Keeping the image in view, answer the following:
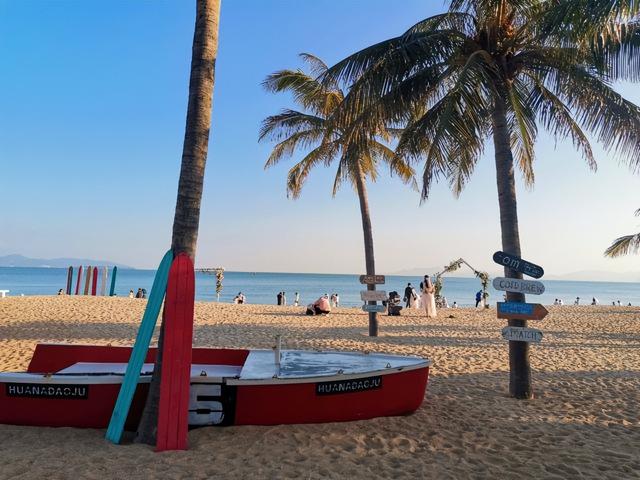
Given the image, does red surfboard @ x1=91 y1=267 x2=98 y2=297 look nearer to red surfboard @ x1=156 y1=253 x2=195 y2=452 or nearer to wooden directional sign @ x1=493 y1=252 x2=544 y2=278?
red surfboard @ x1=156 y1=253 x2=195 y2=452

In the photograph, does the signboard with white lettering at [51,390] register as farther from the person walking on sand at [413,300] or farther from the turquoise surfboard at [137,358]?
the person walking on sand at [413,300]

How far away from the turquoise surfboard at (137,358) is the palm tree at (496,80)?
4.12 meters

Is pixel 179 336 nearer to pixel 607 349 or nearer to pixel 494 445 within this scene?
pixel 494 445

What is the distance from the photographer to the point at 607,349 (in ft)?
36.7

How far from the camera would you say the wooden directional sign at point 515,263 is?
6156mm

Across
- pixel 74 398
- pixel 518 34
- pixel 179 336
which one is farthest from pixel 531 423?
pixel 518 34

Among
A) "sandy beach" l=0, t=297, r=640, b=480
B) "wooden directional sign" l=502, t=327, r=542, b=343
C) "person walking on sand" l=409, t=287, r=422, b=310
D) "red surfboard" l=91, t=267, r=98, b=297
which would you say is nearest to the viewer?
"sandy beach" l=0, t=297, r=640, b=480

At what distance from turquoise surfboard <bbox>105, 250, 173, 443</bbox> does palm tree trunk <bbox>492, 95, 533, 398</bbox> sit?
4.64 metres

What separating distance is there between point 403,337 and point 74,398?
920cm

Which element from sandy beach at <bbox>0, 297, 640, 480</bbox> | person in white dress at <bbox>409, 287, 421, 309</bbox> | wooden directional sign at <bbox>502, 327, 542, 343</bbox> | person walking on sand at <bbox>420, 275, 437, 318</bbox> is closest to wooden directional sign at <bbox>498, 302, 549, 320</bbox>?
wooden directional sign at <bbox>502, 327, 542, 343</bbox>

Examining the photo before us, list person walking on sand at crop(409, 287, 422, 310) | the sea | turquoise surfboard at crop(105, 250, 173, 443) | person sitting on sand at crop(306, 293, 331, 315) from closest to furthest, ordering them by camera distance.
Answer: turquoise surfboard at crop(105, 250, 173, 443) → person sitting on sand at crop(306, 293, 331, 315) → person walking on sand at crop(409, 287, 422, 310) → the sea

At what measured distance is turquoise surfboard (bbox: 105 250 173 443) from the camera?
4.13 m

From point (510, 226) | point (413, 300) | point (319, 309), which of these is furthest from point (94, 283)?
point (510, 226)

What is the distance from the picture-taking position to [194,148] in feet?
14.6
